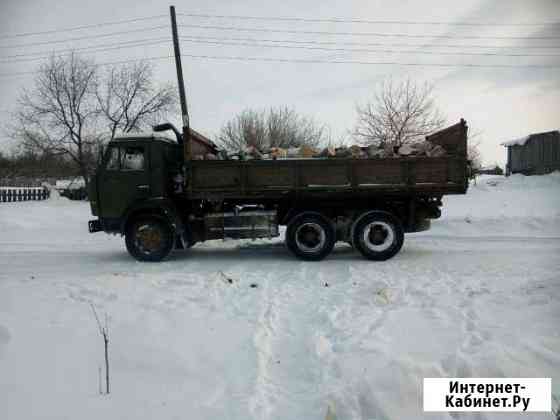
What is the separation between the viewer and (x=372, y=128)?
22.0 meters

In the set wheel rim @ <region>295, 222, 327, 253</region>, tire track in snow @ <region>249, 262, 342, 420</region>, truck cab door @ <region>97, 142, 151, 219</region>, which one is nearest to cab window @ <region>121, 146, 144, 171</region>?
truck cab door @ <region>97, 142, 151, 219</region>

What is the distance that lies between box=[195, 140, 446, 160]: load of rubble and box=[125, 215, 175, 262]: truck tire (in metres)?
1.63

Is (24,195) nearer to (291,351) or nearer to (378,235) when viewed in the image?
Result: (378,235)

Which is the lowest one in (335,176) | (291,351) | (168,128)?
(291,351)

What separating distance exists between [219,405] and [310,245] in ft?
17.2

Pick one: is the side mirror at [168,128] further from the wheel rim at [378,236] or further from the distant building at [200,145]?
the wheel rim at [378,236]

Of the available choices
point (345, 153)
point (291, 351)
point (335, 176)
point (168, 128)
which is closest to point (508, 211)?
point (345, 153)

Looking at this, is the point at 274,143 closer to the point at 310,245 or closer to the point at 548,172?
the point at 548,172

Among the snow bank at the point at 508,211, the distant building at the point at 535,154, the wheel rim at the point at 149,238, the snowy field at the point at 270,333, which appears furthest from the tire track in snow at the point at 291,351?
the distant building at the point at 535,154

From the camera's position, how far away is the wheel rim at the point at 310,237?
793cm

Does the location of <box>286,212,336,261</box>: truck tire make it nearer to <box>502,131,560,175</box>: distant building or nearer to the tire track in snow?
the tire track in snow

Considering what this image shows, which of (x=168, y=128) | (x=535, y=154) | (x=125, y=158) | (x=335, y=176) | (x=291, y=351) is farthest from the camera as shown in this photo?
(x=535, y=154)

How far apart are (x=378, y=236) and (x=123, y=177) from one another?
540 centimetres

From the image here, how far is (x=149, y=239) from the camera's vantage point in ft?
26.3
